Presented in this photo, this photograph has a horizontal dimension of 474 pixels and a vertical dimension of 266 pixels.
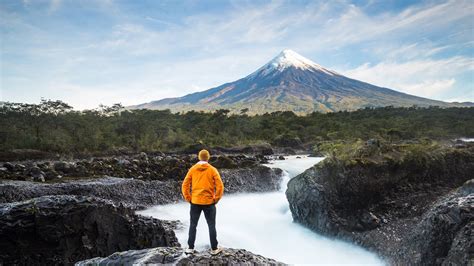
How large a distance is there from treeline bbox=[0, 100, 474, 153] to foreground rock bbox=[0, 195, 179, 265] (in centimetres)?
2887

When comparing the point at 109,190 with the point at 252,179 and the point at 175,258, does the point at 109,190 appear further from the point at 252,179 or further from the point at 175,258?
the point at 175,258

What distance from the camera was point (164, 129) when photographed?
5028cm

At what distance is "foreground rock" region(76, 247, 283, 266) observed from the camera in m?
4.91

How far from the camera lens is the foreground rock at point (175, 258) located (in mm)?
4910

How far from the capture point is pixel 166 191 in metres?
19.3

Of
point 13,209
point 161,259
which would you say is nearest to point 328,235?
point 161,259

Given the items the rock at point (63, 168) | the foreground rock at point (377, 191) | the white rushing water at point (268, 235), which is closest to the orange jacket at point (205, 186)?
the white rushing water at point (268, 235)

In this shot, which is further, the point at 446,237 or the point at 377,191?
the point at 377,191

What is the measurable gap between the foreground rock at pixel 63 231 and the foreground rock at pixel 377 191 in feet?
19.6

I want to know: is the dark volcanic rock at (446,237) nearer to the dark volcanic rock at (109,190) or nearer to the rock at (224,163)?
the dark volcanic rock at (109,190)

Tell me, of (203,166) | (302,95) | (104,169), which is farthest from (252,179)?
(302,95)

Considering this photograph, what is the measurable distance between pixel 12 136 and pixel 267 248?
31.3 meters

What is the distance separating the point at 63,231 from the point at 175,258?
14.9 feet

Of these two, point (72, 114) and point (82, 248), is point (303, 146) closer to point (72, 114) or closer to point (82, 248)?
point (72, 114)
